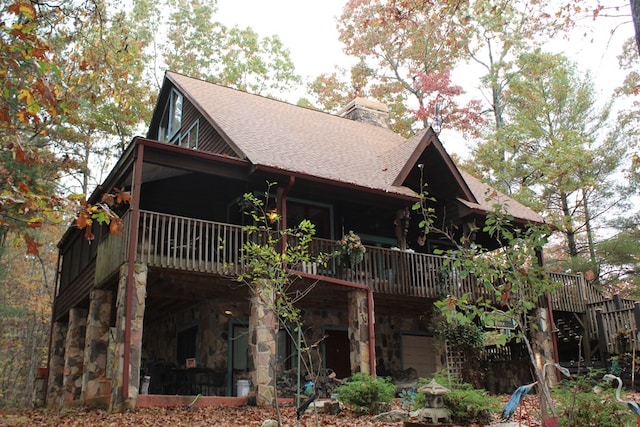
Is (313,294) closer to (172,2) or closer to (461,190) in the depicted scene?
(461,190)

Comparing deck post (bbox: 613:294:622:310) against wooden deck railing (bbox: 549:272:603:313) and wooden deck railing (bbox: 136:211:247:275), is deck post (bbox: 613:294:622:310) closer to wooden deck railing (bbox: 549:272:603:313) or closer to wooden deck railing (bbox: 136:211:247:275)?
wooden deck railing (bbox: 549:272:603:313)

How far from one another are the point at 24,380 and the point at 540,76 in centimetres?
2982

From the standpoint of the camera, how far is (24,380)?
32344mm

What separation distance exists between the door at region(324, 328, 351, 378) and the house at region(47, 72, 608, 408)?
43mm

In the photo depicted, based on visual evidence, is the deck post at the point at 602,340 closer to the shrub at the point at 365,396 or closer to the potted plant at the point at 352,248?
the potted plant at the point at 352,248

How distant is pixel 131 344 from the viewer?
11.0 metres

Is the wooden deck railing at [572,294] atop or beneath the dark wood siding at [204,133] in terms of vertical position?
beneath

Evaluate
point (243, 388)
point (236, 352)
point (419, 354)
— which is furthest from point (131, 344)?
point (419, 354)

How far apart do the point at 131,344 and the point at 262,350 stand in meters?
2.51

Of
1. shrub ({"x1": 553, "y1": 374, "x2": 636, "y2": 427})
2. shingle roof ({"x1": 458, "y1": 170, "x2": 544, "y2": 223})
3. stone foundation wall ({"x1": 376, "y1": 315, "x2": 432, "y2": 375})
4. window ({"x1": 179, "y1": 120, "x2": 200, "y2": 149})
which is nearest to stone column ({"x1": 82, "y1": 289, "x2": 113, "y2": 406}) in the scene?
window ({"x1": 179, "y1": 120, "x2": 200, "y2": 149})

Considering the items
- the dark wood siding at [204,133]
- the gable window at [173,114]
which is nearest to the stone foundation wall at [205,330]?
the dark wood siding at [204,133]

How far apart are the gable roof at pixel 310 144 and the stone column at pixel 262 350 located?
310 cm

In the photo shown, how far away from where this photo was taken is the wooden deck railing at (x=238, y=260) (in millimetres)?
12484

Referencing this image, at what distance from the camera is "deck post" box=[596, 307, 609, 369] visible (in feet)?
57.2
